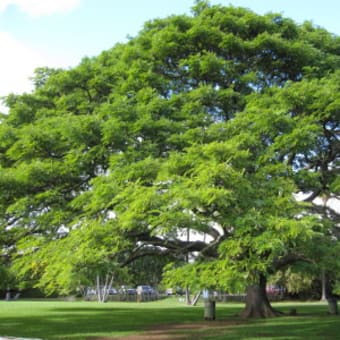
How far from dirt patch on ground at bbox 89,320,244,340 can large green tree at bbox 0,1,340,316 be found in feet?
9.99

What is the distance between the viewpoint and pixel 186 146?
17.4 meters

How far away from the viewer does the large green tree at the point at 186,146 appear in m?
12.7

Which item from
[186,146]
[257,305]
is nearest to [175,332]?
[257,305]

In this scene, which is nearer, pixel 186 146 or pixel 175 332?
pixel 186 146

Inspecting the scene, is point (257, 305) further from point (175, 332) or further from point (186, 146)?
point (186, 146)

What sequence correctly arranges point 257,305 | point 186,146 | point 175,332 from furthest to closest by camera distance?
point 257,305
point 175,332
point 186,146

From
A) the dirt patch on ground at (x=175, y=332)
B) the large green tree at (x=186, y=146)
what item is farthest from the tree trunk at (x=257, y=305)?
the dirt patch on ground at (x=175, y=332)

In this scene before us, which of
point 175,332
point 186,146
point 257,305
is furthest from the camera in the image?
point 257,305

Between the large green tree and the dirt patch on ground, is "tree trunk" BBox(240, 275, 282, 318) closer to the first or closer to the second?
the large green tree

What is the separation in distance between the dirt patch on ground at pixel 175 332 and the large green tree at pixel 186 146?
120 inches

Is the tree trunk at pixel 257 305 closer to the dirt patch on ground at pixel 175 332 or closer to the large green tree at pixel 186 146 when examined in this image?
the large green tree at pixel 186 146

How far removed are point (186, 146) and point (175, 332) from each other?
7.95m

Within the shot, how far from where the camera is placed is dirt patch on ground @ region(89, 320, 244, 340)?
18.5 meters

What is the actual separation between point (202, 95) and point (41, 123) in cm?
650
